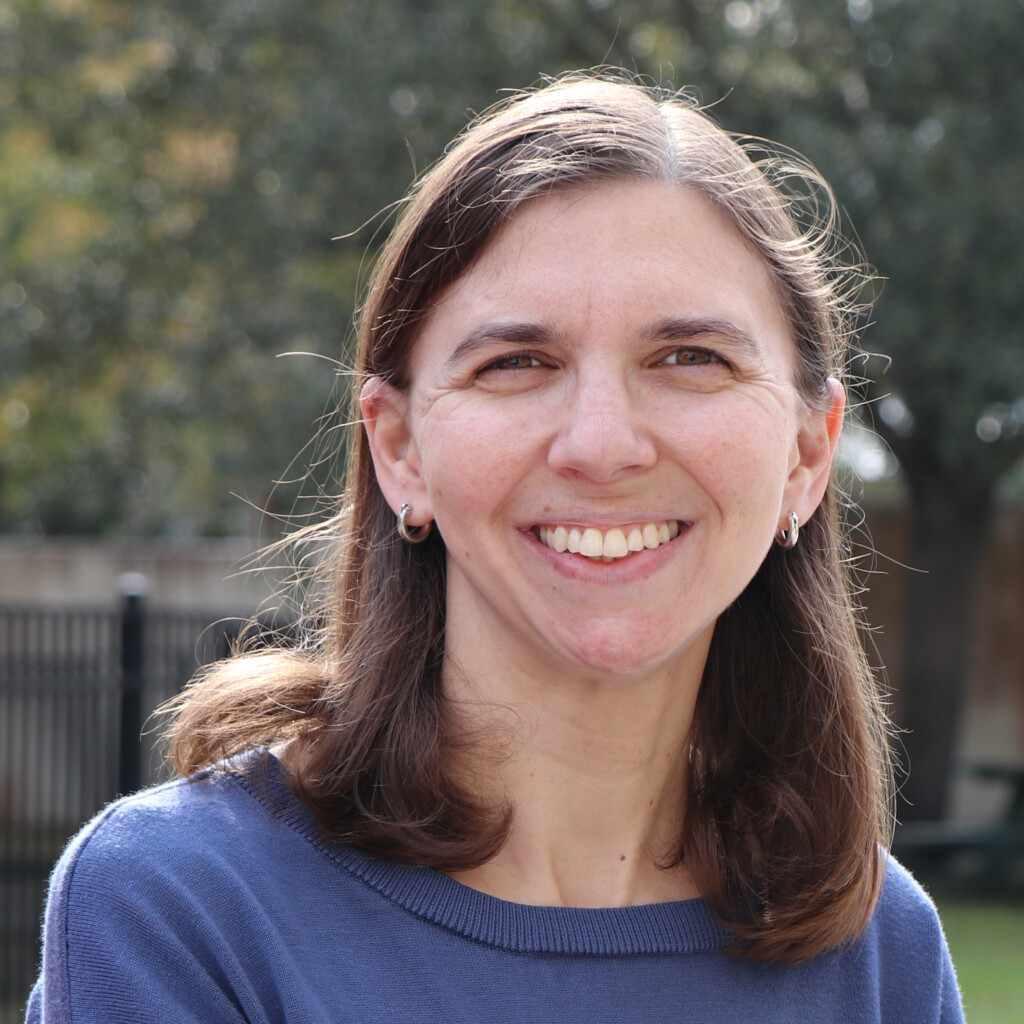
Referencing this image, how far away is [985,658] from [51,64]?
30.4 feet

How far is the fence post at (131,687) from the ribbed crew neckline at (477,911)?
15.6ft

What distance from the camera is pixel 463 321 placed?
5.81 ft

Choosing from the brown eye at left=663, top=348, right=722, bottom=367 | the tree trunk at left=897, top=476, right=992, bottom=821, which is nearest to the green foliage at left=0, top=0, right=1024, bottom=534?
the tree trunk at left=897, top=476, right=992, bottom=821

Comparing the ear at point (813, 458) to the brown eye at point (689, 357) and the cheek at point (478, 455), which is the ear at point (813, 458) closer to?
the brown eye at point (689, 357)

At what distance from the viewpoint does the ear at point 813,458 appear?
1.97 metres

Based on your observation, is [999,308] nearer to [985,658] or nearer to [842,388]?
[985,658]

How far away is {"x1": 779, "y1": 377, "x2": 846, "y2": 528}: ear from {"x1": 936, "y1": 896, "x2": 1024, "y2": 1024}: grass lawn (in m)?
5.68

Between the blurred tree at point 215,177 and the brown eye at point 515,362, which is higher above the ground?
the blurred tree at point 215,177

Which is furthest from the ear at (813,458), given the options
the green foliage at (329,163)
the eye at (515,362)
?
the green foliage at (329,163)

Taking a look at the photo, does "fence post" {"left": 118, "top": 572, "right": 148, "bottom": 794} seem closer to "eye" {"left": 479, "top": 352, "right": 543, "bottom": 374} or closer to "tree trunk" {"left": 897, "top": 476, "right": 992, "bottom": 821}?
"eye" {"left": 479, "top": 352, "right": 543, "bottom": 374}

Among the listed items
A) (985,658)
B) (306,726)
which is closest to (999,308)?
(985,658)

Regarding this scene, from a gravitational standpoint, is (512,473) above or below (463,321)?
below

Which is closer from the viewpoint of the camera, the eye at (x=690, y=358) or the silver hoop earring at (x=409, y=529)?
the eye at (x=690, y=358)

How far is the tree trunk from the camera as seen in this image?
10.5 m
